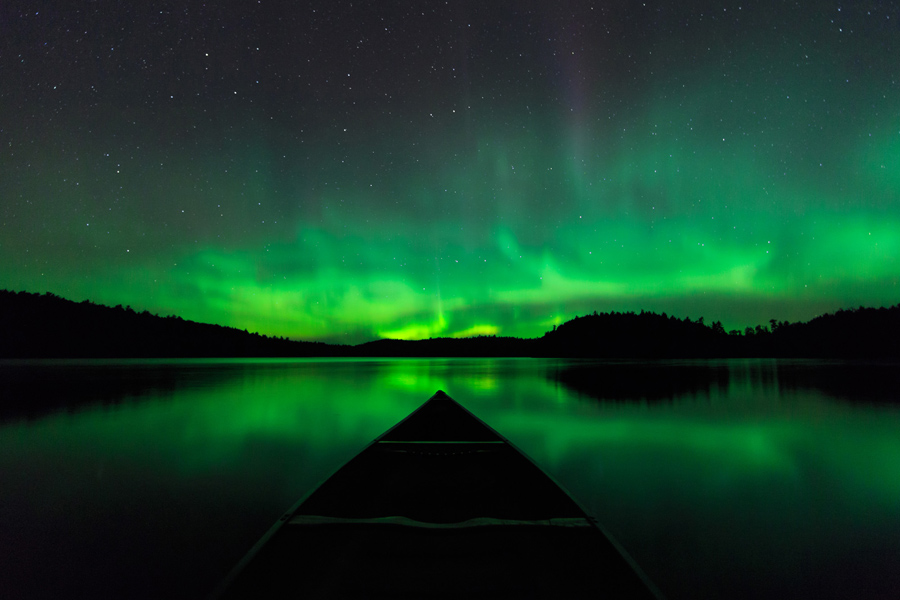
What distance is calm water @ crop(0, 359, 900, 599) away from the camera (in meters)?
4.92

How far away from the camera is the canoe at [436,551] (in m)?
3.08

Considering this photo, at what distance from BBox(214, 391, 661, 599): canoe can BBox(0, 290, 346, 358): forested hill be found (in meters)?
155

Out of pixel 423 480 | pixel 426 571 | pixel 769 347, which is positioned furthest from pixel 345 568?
pixel 769 347

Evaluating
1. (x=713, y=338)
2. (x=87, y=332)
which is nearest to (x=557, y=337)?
(x=713, y=338)

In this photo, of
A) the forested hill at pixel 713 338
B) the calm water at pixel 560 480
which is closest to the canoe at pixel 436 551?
the calm water at pixel 560 480

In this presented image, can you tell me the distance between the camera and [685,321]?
151 metres

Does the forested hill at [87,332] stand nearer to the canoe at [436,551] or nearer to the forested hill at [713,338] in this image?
the forested hill at [713,338]

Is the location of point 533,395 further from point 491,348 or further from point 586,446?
point 491,348

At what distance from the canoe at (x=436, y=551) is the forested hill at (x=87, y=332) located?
155 meters

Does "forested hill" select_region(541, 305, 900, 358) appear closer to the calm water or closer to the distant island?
the distant island

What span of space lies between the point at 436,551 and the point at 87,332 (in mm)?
160223

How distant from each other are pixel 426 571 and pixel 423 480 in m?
2.76

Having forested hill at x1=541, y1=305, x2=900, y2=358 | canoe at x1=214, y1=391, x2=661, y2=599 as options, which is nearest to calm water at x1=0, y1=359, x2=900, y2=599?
canoe at x1=214, y1=391, x2=661, y2=599

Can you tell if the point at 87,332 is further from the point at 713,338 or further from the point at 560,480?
the point at 713,338
